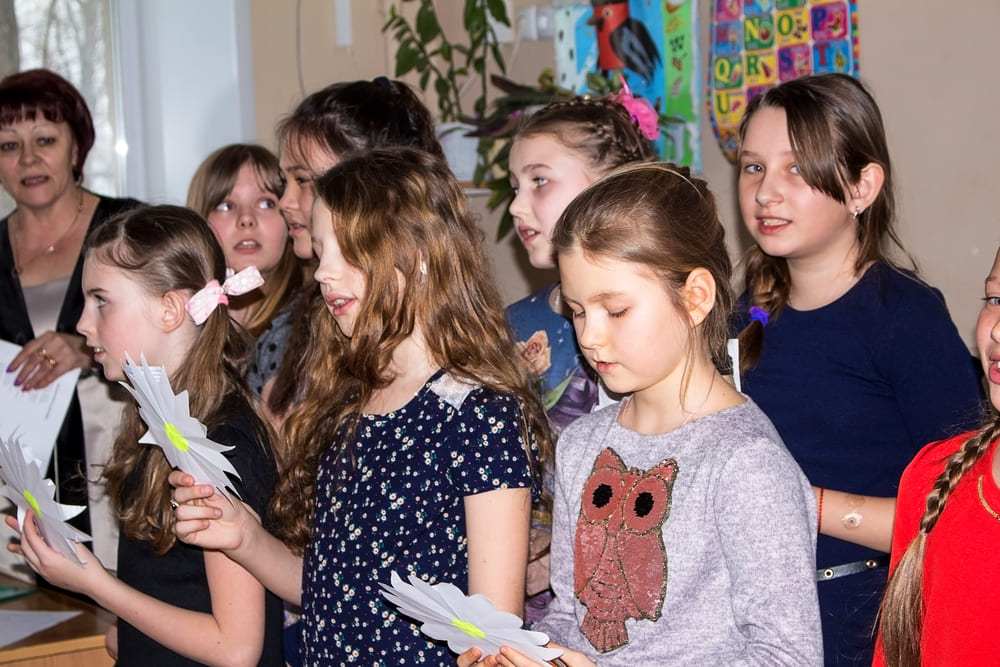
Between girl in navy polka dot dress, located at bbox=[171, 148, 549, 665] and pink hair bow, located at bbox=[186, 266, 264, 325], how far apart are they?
229 millimetres

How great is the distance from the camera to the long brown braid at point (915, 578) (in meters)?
1.27

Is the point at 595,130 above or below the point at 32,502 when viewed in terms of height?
above

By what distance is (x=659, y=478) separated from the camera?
1397 millimetres

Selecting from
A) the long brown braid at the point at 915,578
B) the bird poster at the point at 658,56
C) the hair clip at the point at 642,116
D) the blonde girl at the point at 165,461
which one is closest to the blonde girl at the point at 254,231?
the blonde girl at the point at 165,461

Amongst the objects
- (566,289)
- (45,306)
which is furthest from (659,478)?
(45,306)

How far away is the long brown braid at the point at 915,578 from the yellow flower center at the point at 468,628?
1.61 feet

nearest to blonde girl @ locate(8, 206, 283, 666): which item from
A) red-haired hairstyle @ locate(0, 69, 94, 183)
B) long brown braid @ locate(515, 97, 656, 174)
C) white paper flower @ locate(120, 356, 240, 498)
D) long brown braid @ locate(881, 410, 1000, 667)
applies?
white paper flower @ locate(120, 356, 240, 498)

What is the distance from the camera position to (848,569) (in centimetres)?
167

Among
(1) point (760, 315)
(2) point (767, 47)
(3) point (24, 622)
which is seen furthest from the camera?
(2) point (767, 47)

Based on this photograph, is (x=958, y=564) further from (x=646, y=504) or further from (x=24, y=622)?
(x=24, y=622)

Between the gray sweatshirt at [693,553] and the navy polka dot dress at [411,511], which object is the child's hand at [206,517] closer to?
the navy polka dot dress at [411,511]

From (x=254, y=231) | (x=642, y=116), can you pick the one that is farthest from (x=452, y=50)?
(x=642, y=116)

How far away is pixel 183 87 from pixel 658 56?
66.2 inches

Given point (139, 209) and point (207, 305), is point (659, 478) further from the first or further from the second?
point (139, 209)
